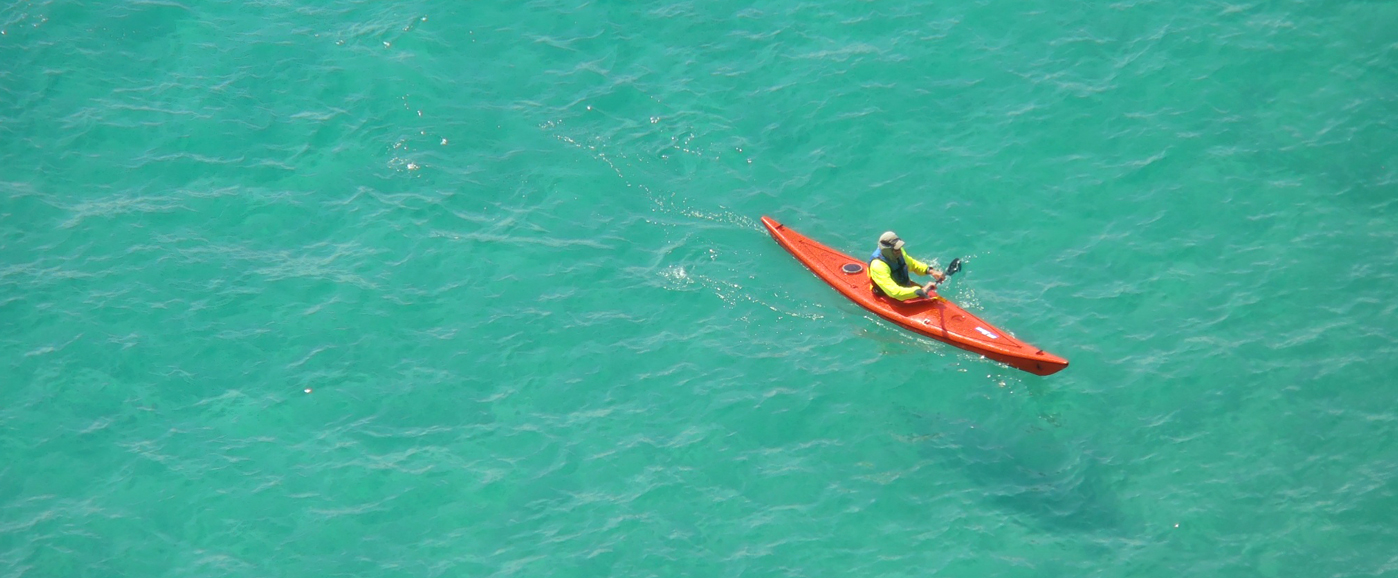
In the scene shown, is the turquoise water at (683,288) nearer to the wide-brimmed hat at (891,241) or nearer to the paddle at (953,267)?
the paddle at (953,267)

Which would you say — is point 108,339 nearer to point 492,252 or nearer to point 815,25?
point 492,252

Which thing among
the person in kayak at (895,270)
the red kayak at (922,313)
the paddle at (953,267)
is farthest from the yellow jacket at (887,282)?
the paddle at (953,267)

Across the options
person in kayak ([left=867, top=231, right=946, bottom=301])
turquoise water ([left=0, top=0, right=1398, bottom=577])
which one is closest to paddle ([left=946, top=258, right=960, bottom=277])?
person in kayak ([left=867, top=231, right=946, bottom=301])

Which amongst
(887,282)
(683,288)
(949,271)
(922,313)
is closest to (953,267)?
(949,271)

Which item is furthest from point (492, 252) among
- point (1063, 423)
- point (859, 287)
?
point (1063, 423)

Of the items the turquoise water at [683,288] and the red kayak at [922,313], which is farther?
the red kayak at [922,313]

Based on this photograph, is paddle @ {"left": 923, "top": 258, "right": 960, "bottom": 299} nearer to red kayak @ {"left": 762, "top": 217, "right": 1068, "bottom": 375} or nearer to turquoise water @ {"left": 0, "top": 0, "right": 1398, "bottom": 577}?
red kayak @ {"left": 762, "top": 217, "right": 1068, "bottom": 375}

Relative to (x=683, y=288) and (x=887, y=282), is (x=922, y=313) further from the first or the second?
(x=683, y=288)
